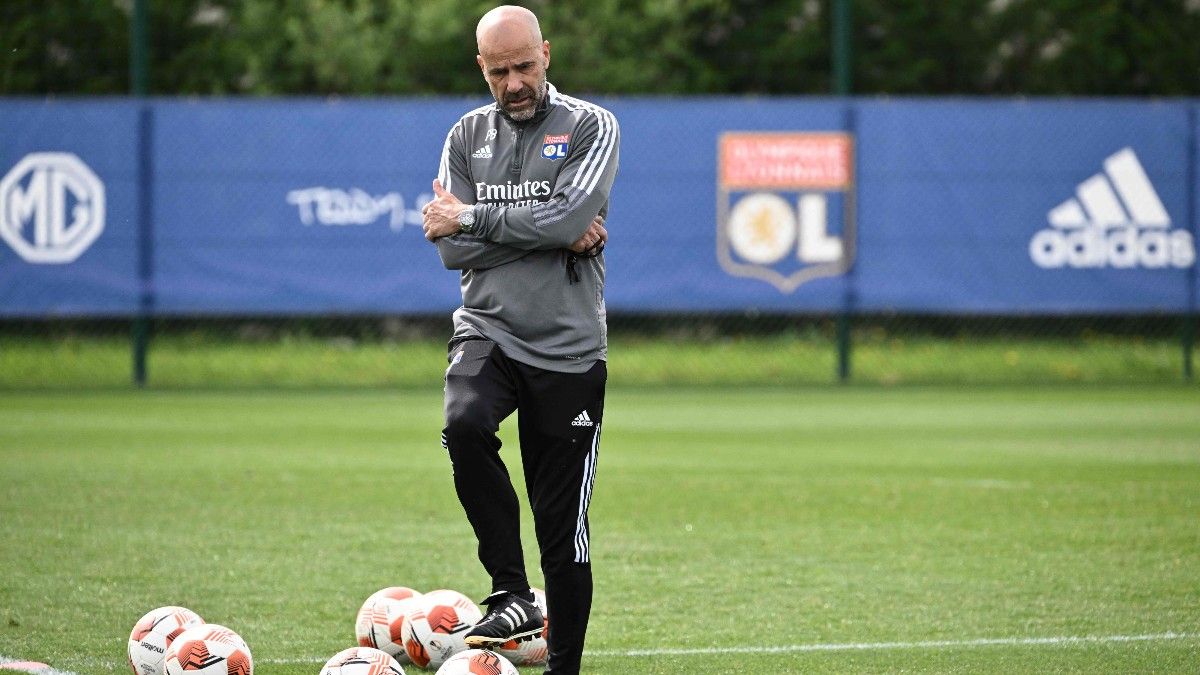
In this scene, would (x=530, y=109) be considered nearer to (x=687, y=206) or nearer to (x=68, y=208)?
(x=687, y=206)

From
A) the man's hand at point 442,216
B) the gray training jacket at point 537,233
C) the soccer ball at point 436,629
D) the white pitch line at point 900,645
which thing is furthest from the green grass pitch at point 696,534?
the man's hand at point 442,216

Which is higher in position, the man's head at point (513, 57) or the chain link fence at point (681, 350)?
the man's head at point (513, 57)

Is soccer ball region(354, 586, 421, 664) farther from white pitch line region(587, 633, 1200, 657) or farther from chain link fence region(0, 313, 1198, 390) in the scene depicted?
chain link fence region(0, 313, 1198, 390)

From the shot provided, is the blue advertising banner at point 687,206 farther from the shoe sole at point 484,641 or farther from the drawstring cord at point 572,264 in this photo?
the shoe sole at point 484,641

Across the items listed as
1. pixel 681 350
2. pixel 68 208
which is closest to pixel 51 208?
pixel 68 208

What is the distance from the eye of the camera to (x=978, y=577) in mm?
7277

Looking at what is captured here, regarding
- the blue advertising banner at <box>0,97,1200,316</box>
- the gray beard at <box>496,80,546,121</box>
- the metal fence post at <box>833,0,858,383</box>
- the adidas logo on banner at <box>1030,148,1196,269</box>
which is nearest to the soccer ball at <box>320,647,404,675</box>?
the gray beard at <box>496,80,546,121</box>

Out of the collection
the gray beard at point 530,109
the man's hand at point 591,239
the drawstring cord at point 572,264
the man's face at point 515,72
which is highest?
the man's face at point 515,72

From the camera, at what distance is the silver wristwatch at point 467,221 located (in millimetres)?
5034

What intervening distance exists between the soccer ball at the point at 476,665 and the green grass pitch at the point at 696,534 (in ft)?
2.23

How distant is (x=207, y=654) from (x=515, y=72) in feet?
6.27

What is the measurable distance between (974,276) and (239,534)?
34.2 ft

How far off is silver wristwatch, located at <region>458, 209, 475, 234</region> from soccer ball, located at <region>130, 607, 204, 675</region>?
4.78ft

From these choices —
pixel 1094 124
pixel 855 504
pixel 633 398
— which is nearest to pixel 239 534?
pixel 855 504
